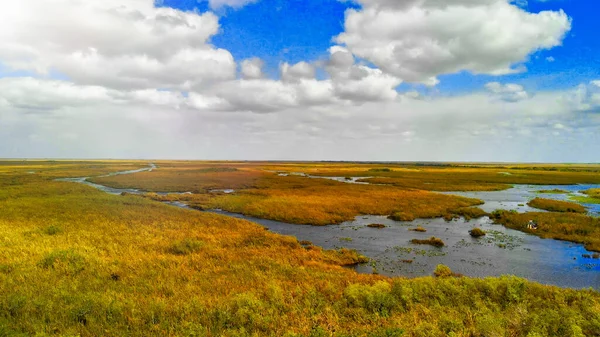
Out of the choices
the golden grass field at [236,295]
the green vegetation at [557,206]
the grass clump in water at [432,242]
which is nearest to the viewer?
the golden grass field at [236,295]

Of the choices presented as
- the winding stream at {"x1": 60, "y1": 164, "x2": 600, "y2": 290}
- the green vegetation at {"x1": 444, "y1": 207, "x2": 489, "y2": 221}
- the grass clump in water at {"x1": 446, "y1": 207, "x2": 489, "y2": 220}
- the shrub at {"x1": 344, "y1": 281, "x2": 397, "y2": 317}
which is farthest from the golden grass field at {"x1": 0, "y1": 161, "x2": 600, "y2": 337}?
the grass clump in water at {"x1": 446, "y1": 207, "x2": 489, "y2": 220}

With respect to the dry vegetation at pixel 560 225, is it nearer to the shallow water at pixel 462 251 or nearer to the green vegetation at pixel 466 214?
the shallow water at pixel 462 251

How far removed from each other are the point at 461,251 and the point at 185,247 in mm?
22554

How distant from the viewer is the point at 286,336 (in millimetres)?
10273

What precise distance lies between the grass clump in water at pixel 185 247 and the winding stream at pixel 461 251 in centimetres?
→ 1073

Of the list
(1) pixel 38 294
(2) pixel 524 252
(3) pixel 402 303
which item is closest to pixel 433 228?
(2) pixel 524 252

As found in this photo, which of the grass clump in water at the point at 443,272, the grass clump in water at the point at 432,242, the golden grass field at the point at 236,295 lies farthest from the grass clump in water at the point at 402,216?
the grass clump in water at the point at 443,272

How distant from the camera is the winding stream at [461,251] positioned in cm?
2114

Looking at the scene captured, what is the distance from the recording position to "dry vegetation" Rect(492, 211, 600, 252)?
1167 inches

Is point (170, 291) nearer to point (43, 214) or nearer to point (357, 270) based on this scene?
point (357, 270)

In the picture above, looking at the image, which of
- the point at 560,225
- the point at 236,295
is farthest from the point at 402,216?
the point at 236,295

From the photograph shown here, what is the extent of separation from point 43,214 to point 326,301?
35.0 metres

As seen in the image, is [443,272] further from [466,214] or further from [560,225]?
[466,214]

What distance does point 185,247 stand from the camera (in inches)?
899
